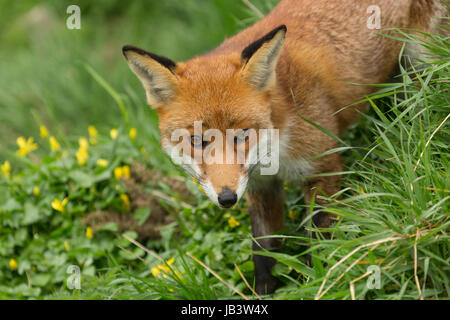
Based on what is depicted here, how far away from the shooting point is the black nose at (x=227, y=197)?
298 cm

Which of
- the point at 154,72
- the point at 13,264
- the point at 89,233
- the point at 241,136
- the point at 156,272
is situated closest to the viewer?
the point at 241,136

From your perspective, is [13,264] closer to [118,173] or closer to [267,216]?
[118,173]

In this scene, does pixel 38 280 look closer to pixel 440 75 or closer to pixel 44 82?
pixel 440 75

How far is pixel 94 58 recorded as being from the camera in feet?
27.2

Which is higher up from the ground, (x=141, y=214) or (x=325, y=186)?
(x=325, y=186)

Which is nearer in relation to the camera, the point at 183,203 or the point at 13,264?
the point at 13,264

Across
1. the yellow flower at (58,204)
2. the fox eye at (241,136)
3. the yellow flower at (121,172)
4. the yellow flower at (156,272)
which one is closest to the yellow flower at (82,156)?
the yellow flower at (121,172)

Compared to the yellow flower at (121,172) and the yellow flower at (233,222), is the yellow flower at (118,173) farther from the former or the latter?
the yellow flower at (233,222)

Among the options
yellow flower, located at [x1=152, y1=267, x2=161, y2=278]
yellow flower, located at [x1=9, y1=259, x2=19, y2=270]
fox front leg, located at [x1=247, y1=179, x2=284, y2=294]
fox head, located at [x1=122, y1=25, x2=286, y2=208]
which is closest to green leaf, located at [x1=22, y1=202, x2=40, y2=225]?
yellow flower, located at [x1=9, y1=259, x2=19, y2=270]

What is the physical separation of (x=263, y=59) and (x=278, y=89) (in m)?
0.35

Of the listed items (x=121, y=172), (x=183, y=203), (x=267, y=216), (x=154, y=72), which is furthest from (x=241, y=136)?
(x=121, y=172)

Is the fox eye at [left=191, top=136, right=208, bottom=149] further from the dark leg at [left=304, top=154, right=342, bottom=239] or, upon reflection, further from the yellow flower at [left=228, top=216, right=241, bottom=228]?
the yellow flower at [left=228, top=216, right=241, bottom=228]

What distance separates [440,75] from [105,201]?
3.05 meters
